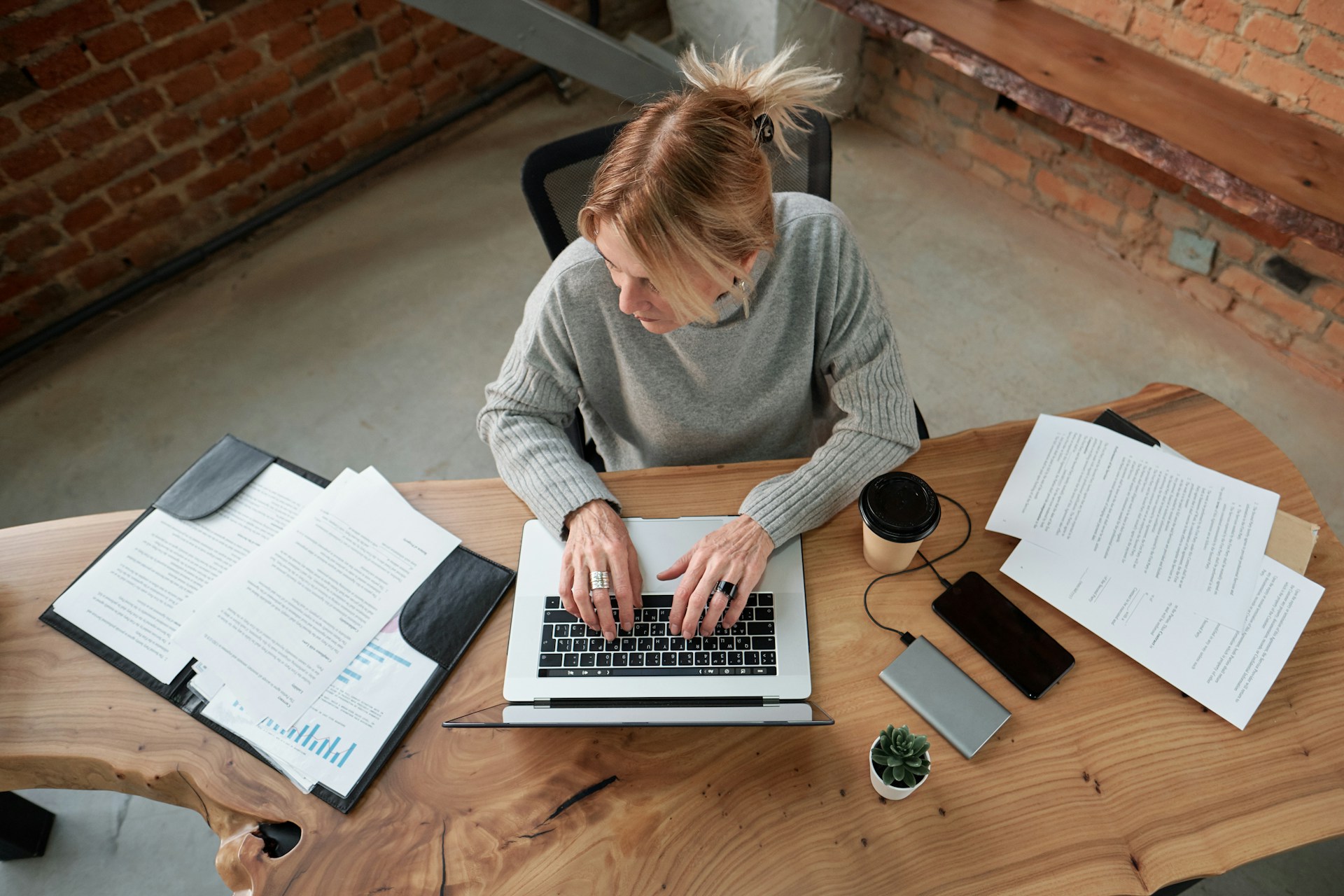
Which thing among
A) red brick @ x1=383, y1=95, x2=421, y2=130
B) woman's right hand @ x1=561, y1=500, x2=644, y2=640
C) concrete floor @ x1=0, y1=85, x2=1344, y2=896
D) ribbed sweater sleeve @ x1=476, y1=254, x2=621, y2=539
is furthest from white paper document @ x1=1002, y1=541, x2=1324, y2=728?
red brick @ x1=383, y1=95, x2=421, y2=130

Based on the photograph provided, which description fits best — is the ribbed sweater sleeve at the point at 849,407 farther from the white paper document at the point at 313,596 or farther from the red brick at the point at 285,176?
the red brick at the point at 285,176

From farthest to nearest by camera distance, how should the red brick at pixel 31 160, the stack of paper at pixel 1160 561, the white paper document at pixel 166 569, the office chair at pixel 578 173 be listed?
1. the red brick at pixel 31 160
2. the office chair at pixel 578 173
3. the white paper document at pixel 166 569
4. the stack of paper at pixel 1160 561

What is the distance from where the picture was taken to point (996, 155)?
269 cm

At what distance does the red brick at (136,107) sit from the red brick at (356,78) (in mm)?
578

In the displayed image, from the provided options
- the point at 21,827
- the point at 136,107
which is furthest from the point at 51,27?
the point at 21,827

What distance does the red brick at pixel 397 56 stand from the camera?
286cm

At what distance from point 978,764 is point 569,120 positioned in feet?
9.55

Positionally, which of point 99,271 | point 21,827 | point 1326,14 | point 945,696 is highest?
point 1326,14

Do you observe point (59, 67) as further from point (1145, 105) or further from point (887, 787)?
point (1145, 105)

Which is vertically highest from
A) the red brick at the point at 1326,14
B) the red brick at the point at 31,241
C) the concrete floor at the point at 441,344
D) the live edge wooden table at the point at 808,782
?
the red brick at the point at 1326,14

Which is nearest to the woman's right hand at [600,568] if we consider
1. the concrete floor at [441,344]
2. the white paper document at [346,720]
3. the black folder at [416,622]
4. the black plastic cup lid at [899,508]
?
the black folder at [416,622]

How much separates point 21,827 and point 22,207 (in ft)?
5.65

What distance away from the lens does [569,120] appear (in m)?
3.19

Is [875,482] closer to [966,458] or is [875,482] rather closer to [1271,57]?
[966,458]
